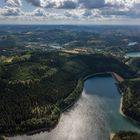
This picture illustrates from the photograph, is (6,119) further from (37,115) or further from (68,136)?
(68,136)

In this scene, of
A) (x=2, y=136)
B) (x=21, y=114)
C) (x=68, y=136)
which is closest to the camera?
(x=2, y=136)

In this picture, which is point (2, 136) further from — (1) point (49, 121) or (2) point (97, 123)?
(2) point (97, 123)

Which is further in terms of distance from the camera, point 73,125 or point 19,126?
point 73,125

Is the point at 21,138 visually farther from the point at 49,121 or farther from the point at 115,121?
the point at 115,121

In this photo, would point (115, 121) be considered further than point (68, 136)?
Yes

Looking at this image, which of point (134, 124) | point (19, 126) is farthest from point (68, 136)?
point (134, 124)

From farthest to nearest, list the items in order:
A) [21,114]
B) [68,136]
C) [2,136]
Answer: [21,114] → [68,136] → [2,136]

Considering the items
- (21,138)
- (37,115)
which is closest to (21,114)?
(37,115)
